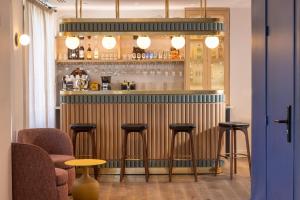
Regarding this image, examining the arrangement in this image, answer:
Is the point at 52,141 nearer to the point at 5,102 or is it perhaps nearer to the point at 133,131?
the point at 133,131

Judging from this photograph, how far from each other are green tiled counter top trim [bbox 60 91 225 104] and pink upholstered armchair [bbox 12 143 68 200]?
2.39m

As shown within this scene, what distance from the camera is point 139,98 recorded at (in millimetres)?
7629

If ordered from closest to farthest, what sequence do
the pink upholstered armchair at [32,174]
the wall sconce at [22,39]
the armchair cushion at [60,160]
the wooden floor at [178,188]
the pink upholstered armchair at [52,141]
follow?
→ the pink upholstered armchair at [32,174] → the armchair cushion at [60,160] → the wooden floor at [178,188] → the pink upholstered armchair at [52,141] → the wall sconce at [22,39]

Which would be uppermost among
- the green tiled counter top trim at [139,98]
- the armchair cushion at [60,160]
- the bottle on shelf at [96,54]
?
the bottle on shelf at [96,54]

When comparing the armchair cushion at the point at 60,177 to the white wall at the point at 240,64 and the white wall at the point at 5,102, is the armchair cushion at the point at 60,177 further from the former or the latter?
the white wall at the point at 240,64

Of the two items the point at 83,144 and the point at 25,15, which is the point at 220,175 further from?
the point at 25,15

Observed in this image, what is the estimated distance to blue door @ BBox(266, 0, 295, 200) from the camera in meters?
3.94

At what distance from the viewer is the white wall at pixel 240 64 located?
31.9ft

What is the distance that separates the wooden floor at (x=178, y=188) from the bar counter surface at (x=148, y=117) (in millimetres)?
376

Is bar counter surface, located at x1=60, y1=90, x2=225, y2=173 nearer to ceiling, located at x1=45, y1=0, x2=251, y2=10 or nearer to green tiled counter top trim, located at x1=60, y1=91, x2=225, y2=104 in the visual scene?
green tiled counter top trim, located at x1=60, y1=91, x2=225, y2=104

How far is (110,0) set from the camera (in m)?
8.89

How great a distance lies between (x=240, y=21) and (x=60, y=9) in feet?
11.7

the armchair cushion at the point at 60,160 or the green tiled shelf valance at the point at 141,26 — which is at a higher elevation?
the green tiled shelf valance at the point at 141,26

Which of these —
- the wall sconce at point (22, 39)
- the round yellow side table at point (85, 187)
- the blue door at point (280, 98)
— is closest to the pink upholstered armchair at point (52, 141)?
the round yellow side table at point (85, 187)
